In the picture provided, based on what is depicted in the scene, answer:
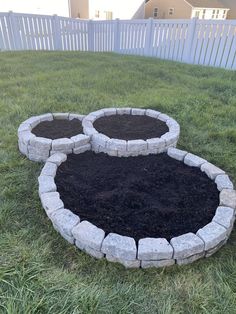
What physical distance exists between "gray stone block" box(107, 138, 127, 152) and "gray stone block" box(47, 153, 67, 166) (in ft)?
1.60

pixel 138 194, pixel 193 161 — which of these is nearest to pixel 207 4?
pixel 193 161

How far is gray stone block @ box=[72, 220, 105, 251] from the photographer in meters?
1.66

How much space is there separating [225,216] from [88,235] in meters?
1.04

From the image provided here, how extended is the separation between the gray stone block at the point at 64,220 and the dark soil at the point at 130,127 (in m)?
1.25

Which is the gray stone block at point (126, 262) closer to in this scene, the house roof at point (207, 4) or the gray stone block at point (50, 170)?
the gray stone block at point (50, 170)

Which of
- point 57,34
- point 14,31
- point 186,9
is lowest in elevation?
point 57,34

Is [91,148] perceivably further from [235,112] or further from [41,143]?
[235,112]

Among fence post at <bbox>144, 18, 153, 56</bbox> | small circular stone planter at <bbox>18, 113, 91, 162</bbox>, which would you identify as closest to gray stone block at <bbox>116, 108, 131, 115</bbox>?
small circular stone planter at <bbox>18, 113, 91, 162</bbox>

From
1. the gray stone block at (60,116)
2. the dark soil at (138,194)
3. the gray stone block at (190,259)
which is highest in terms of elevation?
the gray stone block at (60,116)

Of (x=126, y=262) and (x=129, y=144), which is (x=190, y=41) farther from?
(x=126, y=262)

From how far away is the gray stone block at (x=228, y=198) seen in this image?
1.99 meters

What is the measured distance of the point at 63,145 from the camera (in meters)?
2.61

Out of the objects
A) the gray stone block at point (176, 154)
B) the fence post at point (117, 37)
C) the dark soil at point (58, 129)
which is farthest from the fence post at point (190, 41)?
the gray stone block at point (176, 154)

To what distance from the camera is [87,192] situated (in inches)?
84.8
